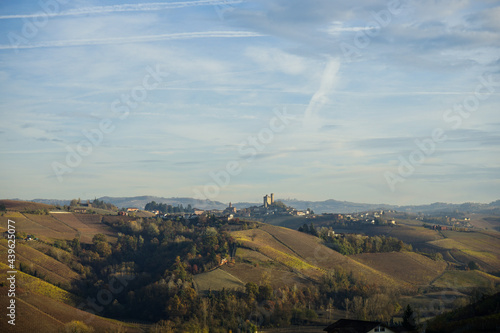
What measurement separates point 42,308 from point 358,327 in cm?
5069

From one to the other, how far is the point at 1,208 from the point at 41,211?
11159 mm

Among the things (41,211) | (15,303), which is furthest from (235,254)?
(41,211)

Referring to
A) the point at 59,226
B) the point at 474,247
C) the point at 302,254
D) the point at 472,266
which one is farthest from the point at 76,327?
the point at 474,247

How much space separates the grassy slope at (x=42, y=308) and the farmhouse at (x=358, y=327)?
38956 millimetres

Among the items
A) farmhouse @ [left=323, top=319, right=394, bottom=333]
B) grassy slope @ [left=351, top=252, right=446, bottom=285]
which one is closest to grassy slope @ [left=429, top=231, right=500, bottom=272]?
grassy slope @ [left=351, top=252, right=446, bottom=285]

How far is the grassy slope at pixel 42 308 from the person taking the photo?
237ft

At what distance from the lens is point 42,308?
79938 mm

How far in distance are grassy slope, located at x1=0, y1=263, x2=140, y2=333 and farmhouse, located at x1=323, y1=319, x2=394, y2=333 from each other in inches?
1534

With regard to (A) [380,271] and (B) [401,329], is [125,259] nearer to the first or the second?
(A) [380,271]

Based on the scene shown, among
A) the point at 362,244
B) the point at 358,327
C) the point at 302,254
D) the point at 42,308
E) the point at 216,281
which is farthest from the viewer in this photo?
the point at 362,244

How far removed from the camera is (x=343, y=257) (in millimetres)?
136000

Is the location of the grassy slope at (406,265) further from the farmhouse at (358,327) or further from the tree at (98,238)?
the farmhouse at (358,327)

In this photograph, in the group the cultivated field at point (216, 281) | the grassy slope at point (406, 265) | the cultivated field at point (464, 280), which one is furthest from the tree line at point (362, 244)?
the cultivated field at point (216, 281)

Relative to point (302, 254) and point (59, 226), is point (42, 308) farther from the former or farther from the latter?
point (302, 254)
